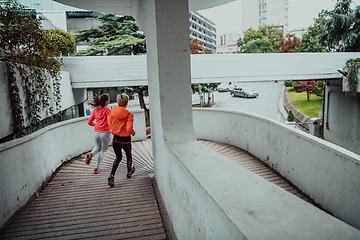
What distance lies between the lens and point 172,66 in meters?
3.68

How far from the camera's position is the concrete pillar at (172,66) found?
11.7ft

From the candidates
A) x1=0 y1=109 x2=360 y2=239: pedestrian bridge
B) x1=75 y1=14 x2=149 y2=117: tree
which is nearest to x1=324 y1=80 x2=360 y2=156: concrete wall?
x1=0 y1=109 x2=360 y2=239: pedestrian bridge

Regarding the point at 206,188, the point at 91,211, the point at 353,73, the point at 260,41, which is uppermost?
the point at 260,41

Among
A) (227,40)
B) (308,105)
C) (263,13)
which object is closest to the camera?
(308,105)

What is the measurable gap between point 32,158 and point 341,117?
17.3m

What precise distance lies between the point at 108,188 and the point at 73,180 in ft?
3.22

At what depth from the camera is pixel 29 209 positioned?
13.3ft

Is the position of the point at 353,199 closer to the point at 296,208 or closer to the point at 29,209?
the point at 296,208

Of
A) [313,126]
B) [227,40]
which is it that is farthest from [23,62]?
[227,40]

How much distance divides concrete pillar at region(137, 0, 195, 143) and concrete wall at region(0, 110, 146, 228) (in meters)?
2.22

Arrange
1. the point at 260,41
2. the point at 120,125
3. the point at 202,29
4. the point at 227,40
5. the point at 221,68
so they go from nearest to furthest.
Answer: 1. the point at 120,125
2. the point at 221,68
3. the point at 260,41
4. the point at 202,29
5. the point at 227,40

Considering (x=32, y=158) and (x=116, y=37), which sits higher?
(x=116, y=37)

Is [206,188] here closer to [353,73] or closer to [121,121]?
[121,121]

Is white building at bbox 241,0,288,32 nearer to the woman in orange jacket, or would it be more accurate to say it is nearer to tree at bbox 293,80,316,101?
tree at bbox 293,80,316,101
